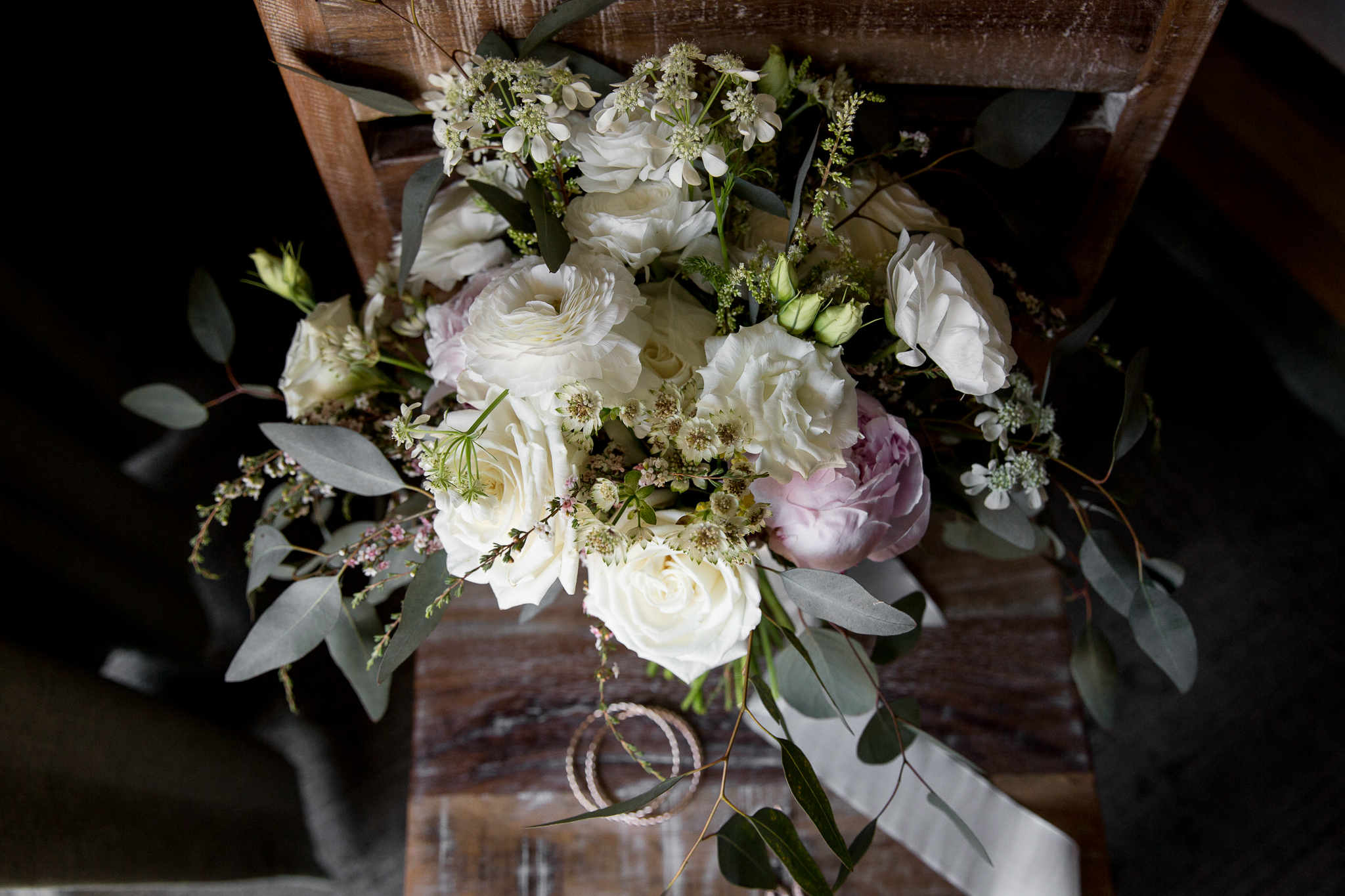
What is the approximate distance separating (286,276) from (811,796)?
1.99 ft

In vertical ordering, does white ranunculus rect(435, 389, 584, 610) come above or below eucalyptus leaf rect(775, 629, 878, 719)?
above

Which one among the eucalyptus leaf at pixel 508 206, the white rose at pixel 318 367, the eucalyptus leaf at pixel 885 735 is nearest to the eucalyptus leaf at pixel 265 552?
the white rose at pixel 318 367

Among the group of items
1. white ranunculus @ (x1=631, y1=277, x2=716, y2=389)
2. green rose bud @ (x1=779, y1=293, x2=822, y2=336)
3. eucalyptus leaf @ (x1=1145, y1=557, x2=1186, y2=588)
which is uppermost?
green rose bud @ (x1=779, y1=293, x2=822, y2=336)

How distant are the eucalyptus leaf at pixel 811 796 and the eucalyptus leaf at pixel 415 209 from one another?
466 mm

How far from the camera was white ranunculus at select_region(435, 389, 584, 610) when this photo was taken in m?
0.55

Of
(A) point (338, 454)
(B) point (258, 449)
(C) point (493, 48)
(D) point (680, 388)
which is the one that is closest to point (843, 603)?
(D) point (680, 388)

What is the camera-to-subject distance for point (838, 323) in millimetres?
534

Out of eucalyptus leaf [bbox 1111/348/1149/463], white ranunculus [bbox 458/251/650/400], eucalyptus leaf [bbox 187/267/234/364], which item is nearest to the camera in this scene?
white ranunculus [bbox 458/251/650/400]

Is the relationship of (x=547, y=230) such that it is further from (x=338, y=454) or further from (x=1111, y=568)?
(x=1111, y=568)

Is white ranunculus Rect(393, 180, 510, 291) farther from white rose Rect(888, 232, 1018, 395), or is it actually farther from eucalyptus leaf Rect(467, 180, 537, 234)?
white rose Rect(888, 232, 1018, 395)

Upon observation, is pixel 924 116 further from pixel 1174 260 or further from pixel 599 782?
pixel 1174 260

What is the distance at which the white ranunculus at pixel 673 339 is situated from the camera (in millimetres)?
567

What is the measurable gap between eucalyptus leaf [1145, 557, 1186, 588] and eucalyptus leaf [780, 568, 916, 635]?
1.07 ft

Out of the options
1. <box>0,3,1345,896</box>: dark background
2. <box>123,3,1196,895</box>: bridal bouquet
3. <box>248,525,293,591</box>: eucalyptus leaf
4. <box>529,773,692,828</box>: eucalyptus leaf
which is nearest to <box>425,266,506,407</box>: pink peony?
<box>123,3,1196,895</box>: bridal bouquet
